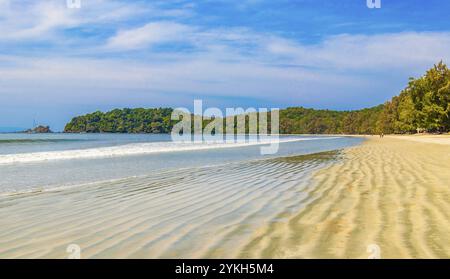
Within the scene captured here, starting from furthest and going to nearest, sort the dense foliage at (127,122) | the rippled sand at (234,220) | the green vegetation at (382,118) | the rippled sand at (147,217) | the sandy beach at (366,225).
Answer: the dense foliage at (127,122) < the green vegetation at (382,118) < the rippled sand at (147,217) < the rippled sand at (234,220) < the sandy beach at (366,225)

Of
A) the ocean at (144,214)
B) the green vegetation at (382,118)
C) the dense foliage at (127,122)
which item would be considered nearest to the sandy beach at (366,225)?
the ocean at (144,214)

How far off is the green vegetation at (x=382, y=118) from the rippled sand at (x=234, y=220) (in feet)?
220

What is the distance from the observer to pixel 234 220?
221 inches

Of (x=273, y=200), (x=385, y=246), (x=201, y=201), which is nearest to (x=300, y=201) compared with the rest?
(x=273, y=200)

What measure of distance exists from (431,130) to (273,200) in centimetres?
8339

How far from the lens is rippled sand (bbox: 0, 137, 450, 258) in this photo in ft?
13.6

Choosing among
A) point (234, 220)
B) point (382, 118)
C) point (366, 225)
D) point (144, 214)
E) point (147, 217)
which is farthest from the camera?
point (382, 118)

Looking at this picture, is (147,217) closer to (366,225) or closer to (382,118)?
(366,225)

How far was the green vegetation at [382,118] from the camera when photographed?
6875 cm

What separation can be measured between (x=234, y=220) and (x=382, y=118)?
386ft

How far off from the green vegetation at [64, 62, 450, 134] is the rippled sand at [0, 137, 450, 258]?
67.0 meters

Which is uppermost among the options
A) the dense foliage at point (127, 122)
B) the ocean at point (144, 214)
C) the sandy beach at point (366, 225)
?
the dense foliage at point (127, 122)

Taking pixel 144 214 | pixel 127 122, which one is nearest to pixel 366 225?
pixel 144 214

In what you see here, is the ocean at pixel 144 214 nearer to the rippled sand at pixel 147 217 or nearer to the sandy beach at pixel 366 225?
the rippled sand at pixel 147 217
